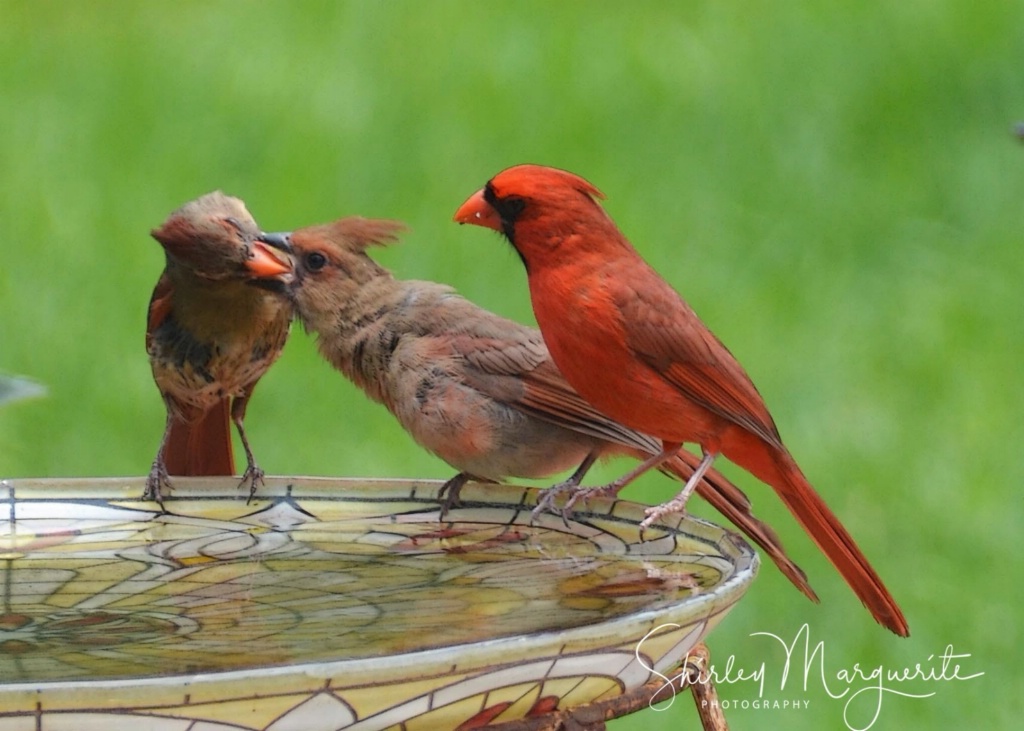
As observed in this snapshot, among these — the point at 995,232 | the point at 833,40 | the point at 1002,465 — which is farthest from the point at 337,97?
the point at 1002,465

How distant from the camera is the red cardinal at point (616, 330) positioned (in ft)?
8.00

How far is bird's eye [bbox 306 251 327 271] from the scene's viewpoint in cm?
275

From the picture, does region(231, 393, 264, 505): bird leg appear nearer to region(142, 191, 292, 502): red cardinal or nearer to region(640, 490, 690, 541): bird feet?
region(142, 191, 292, 502): red cardinal

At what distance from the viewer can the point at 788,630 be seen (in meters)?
4.34

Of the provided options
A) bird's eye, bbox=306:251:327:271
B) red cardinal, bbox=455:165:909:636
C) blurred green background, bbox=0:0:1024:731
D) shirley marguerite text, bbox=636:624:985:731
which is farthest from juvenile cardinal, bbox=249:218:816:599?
blurred green background, bbox=0:0:1024:731

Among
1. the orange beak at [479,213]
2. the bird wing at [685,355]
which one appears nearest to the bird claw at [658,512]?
the bird wing at [685,355]

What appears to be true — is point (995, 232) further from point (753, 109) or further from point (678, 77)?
point (678, 77)

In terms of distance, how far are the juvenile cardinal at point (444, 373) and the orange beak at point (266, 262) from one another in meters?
0.02

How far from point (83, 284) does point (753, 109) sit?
284 cm

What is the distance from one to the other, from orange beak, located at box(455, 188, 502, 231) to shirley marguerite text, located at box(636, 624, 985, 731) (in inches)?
72.5

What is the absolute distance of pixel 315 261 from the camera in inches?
108

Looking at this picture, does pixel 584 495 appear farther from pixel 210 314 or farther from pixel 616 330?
pixel 210 314

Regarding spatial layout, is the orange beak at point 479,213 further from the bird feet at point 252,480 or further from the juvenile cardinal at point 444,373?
the bird feet at point 252,480

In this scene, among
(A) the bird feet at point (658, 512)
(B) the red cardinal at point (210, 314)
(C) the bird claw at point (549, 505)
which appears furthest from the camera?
(B) the red cardinal at point (210, 314)
